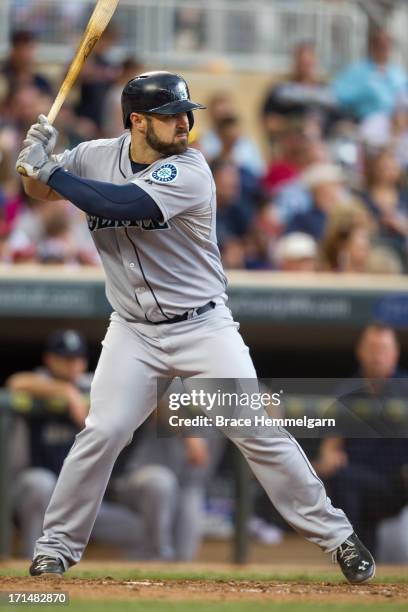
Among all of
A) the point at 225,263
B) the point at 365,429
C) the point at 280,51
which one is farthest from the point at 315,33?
the point at 365,429

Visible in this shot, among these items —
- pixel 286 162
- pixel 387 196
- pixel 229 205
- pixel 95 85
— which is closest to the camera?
pixel 229 205

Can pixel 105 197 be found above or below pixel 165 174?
below

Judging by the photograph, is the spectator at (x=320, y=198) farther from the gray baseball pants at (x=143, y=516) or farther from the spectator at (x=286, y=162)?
the gray baseball pants at (x=143, y=516)

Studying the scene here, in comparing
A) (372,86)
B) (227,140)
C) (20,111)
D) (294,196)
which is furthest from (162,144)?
(372,86)

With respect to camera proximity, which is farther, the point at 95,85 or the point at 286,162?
the point at 95,85

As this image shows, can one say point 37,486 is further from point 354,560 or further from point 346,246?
point 354,560

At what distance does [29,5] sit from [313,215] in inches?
160

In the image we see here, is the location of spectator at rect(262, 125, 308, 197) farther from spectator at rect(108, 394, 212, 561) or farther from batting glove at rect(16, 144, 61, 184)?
batting glove at rect(16, 144, 61, 184)

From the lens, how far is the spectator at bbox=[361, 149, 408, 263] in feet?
30.3

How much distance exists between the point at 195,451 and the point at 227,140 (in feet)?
10.6

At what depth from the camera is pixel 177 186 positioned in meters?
4.78

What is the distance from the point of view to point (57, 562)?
4801 millimetres

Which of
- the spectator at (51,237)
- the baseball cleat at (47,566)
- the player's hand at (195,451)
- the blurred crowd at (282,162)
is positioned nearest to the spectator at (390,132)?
the blurred crowd at (282,162)

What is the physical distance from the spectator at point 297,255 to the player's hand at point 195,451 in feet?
4.45
